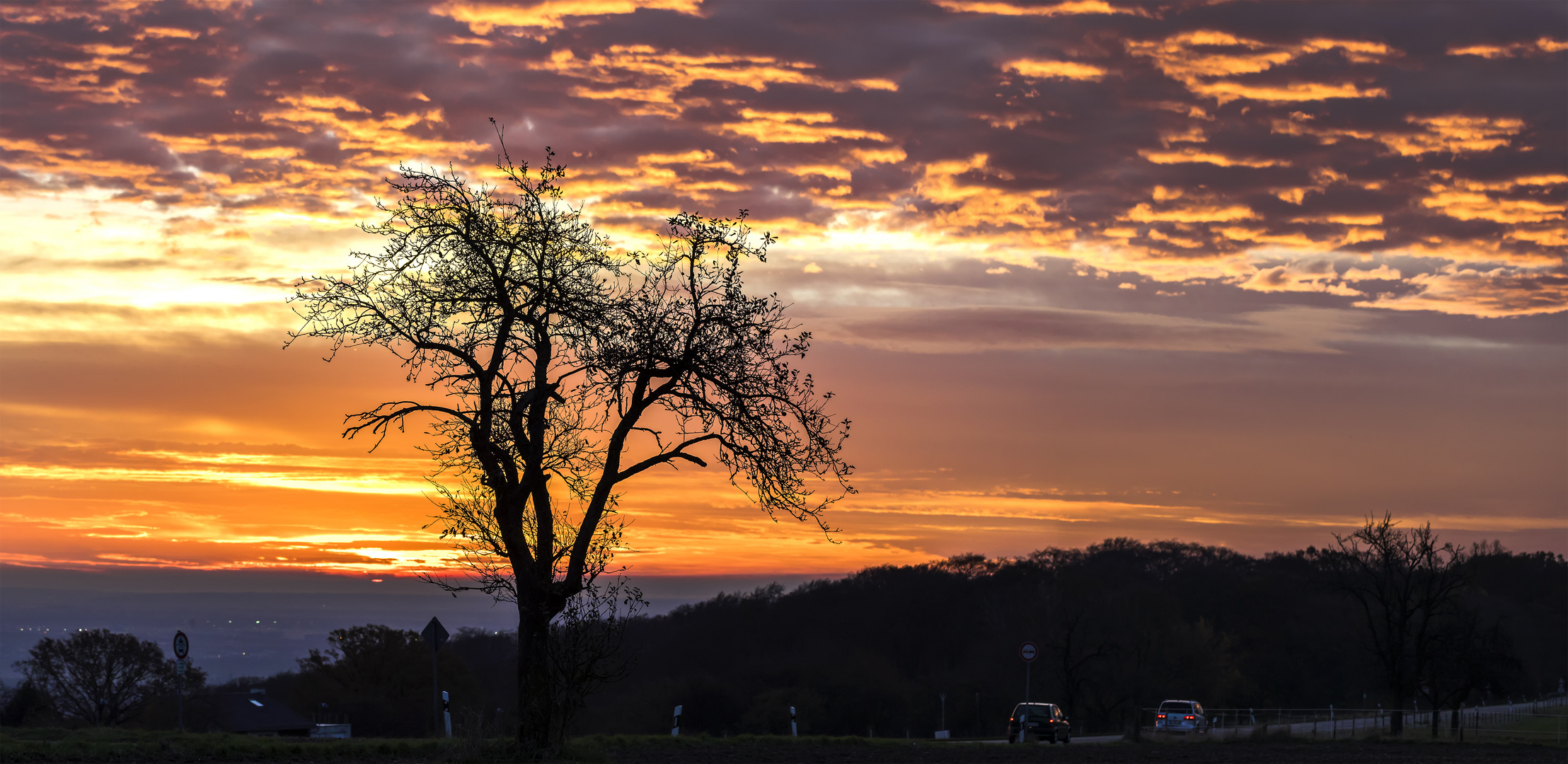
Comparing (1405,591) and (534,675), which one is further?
(1405,591)

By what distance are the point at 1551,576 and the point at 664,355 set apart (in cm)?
12400

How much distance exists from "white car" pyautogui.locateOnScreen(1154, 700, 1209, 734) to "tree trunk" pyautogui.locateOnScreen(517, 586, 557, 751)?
33084 millimetres

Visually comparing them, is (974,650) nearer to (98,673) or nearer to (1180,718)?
(1180,718)

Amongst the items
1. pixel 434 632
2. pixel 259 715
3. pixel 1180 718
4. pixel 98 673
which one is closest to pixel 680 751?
pixel 434 632

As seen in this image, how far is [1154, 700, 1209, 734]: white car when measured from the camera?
145ft

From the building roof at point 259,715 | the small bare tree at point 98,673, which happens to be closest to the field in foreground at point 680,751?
the small bare tree at point 98,673

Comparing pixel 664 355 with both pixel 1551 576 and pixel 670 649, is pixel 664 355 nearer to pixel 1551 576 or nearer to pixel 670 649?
pixel 670 649

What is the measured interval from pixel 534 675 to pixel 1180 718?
34321 millimetres

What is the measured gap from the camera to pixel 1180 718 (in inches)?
1763

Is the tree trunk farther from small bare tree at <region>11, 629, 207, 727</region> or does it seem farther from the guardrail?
small bare tree at <region>11, 629, 207, 727</region>

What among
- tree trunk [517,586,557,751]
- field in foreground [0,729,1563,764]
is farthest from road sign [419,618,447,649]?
tree trunk [517,586,557,751]

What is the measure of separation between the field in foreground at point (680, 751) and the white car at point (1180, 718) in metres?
11.7

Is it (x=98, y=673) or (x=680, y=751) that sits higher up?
(x=680, y=751)

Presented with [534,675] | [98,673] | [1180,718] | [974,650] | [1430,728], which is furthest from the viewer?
[974,650]
